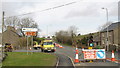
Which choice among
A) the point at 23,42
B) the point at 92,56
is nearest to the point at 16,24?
the point at 23,42

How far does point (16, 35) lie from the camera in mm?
62906

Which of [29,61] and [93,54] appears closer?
[29,61]

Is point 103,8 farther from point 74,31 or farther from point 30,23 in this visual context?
point 74,31

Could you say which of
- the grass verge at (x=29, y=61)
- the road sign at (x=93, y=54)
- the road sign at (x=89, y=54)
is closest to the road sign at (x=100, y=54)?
the road sign at (x=93, y=54)

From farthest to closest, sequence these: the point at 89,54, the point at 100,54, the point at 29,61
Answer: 1. the point at 100,54
2. the point at 89,54
3. the point at 29,61

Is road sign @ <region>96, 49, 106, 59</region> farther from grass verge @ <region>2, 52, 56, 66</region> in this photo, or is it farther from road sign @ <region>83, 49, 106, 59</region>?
grass verge @ <region>2, 52, 56, 66</region>

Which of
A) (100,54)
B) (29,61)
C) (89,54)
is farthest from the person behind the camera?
(100,54)

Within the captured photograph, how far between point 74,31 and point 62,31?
25.0 ft

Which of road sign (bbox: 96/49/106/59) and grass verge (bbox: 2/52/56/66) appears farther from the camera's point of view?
road sign (bbox: 96/49/106/59)

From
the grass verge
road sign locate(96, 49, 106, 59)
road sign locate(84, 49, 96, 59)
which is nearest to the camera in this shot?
the grass verge

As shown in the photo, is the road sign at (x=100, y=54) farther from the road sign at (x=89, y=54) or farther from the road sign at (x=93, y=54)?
the road sign at (x=89, y=54)

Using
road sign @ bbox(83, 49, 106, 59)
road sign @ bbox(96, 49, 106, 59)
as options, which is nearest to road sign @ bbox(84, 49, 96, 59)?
road sign @ bbox(83, 49, 106, 59)

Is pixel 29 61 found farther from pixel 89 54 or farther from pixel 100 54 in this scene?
pixel 100 54

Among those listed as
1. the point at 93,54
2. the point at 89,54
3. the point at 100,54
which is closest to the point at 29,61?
the point at 89,54
